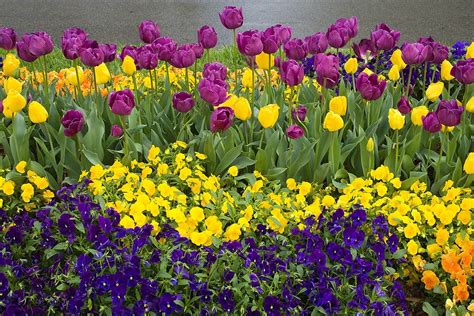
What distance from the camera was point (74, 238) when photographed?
7.77ft

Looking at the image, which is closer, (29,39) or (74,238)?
(74,238)

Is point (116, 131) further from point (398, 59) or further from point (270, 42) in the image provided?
point (398, 59)

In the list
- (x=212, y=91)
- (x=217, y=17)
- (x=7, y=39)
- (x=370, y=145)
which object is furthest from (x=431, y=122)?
Result: (x=217, y=17)

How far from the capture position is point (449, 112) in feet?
8.66

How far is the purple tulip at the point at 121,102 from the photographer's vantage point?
265 centimetres

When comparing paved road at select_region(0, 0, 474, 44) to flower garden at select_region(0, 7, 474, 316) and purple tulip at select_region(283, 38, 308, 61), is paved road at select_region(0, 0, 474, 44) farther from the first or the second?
flower garden at select_region(0, 7, 474, 316)

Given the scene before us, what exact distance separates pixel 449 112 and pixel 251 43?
33.3 inches

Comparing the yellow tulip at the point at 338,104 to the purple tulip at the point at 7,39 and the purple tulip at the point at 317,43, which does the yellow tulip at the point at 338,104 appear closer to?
the purple tulip at the point at 317,43

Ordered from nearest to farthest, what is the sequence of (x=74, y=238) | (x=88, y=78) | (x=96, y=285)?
(x=96, y=285) → (x=74, y=238) → (x=88, y=78)

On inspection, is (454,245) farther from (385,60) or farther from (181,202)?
(385,60)

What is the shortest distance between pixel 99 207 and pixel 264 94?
3.73 ft

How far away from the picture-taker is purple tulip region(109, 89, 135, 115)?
265cm

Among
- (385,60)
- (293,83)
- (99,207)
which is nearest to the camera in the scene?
(99,207)

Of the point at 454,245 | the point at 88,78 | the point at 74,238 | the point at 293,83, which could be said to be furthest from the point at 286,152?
the point at 88,78
